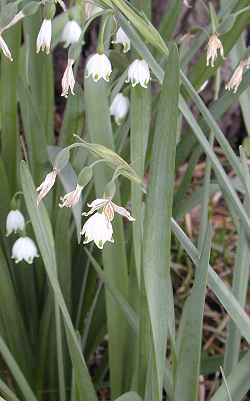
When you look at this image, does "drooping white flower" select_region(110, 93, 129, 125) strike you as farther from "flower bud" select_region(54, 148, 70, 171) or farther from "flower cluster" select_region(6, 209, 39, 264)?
"flower bud" select_region(54, 148, 70, 171)

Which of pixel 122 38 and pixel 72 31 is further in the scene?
pixel 72 31

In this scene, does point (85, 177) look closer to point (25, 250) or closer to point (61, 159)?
point (61, 159)

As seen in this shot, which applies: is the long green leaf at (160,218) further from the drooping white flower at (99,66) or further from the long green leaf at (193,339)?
the drooping white flower at (99,66)

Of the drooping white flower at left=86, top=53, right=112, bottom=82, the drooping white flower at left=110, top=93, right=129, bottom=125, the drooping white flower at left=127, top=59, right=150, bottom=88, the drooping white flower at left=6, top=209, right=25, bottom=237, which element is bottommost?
the drooping white flower at left=6, top=209, right=25, bottom=237

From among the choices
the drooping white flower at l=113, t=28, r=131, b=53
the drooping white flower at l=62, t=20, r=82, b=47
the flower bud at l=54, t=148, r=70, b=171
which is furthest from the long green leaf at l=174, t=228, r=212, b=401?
the drooping white flower at l=62, t=20, r=82, b=47

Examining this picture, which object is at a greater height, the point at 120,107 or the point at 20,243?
the point at 120,107

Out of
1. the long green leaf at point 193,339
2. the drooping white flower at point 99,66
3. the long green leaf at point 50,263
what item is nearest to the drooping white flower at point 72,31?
the drooping white flower at point 99,66

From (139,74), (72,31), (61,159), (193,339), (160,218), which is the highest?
(72,31)

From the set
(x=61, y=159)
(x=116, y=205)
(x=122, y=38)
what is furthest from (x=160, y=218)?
(x=122, y=38)
